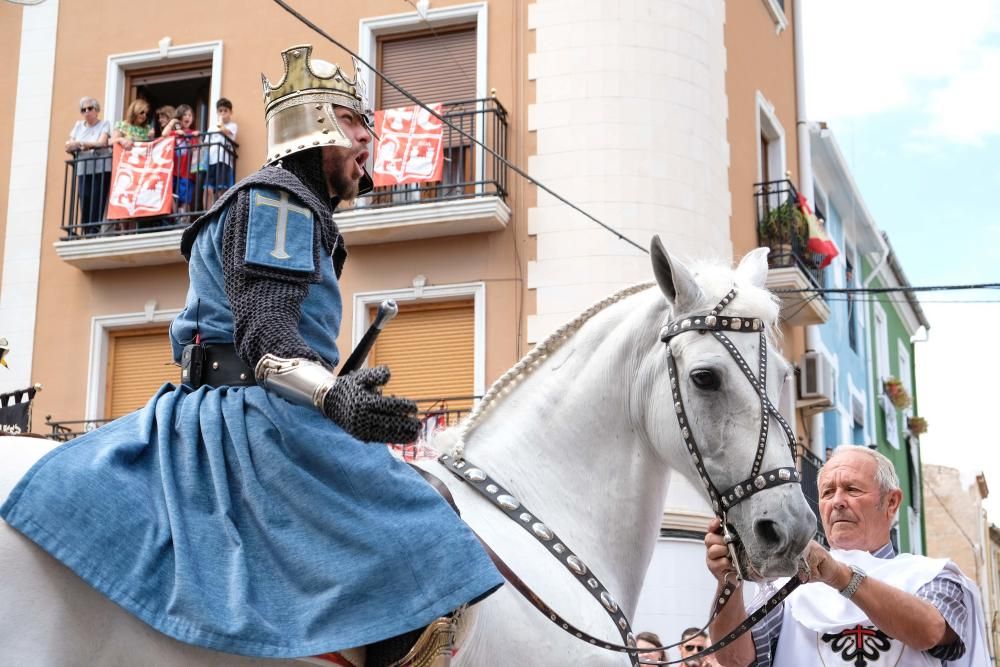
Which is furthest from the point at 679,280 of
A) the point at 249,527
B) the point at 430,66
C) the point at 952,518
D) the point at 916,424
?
the point at 952,518

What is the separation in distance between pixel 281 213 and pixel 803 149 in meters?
19.0

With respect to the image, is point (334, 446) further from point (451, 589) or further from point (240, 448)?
point (451, 589)

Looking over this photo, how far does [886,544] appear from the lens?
5.50 m

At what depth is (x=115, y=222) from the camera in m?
17.6

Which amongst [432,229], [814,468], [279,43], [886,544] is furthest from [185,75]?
[886,544]

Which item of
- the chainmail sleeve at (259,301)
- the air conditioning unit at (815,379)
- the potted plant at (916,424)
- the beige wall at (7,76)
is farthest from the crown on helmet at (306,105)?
the potted plant at (916,424)

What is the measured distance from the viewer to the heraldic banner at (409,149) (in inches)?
625

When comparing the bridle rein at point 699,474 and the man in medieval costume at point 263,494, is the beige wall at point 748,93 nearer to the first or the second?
the bridle rein at point 699,474

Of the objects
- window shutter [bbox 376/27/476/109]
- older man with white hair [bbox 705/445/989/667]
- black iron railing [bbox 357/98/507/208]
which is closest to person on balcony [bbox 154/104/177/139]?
window shutter [bbox 376/27/476/109]

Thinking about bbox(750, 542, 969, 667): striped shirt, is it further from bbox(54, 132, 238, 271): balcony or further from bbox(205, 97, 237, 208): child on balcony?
bbox(205, 97, 237, 208): child on balcony

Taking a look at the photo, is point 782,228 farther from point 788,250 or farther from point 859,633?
point 859,633

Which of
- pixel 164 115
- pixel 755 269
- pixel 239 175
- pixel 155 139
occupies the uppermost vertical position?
pixel 164 115

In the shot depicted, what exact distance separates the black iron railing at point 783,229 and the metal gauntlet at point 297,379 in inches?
597

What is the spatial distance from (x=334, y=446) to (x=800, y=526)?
144 centimetres
